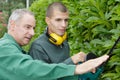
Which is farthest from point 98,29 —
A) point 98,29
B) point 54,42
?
point 54,42

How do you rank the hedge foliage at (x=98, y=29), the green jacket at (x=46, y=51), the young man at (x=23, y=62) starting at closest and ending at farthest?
the young man at (x=23, y=62)
the green jacket at (x=46, y=51)
the hedge foliage at (x=98, y=29)

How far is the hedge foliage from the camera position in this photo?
13.2ft

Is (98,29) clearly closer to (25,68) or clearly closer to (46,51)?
(46,51)

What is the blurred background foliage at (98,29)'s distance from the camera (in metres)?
4.04

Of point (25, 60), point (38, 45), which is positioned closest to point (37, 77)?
point (25, 60)

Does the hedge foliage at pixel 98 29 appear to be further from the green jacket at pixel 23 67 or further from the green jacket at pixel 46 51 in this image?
the green jacket at pixel 23 67

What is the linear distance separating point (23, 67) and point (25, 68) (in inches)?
0.7

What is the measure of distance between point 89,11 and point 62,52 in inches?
30.6

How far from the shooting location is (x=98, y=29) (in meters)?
4.38

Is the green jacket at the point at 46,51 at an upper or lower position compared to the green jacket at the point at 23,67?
lower

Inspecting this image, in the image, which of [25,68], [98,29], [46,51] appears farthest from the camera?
[98,29]

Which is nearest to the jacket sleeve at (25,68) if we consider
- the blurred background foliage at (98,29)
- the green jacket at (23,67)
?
the green jacket at (23,67)

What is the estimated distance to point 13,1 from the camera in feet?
84.6

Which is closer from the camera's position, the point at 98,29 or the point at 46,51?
the point at 46,51
